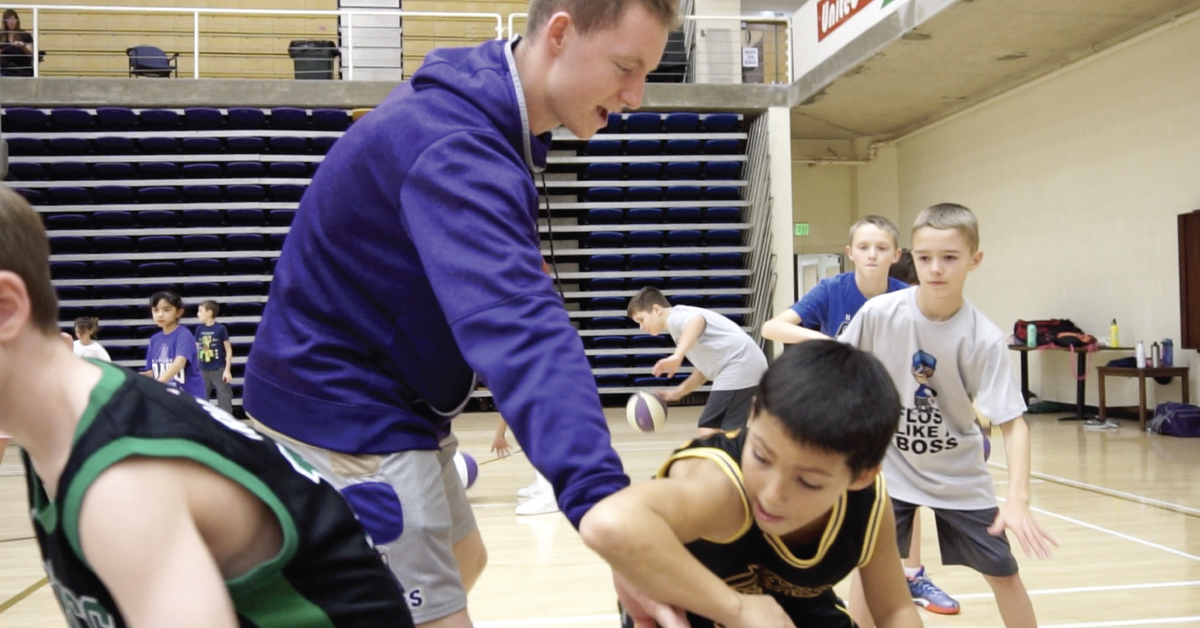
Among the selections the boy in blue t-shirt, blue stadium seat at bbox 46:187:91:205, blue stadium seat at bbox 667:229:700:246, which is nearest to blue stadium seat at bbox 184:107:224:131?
blue stadium seat at bbox 46:187:91:205

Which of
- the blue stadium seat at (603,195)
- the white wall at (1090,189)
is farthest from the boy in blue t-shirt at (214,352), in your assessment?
the white wall at (1090,189)

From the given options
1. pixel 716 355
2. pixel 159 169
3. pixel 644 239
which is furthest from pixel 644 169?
pixel 716 355

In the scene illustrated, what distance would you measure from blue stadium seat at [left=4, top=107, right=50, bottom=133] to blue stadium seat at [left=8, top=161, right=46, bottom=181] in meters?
0.47

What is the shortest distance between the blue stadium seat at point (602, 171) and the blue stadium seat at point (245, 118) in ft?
14.4

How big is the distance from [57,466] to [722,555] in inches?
45.6

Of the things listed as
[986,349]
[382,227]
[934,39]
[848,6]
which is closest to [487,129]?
[382,227]

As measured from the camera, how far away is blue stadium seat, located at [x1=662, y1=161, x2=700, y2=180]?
13109mm

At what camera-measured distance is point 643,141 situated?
13250 millimetres

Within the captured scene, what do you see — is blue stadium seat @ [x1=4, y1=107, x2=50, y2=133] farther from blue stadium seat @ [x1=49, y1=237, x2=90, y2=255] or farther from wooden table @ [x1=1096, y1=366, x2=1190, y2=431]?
wooden table @ [x1=1096, y1=366, x2=1190, y2=431]

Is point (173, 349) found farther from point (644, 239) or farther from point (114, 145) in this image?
point (644, 239)

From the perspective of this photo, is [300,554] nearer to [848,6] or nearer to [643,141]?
[848,6]

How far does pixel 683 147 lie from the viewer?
13.2 meters

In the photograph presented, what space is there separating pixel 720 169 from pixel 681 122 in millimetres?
859

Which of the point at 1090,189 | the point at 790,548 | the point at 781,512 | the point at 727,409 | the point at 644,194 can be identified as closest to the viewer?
the point at 781,512
